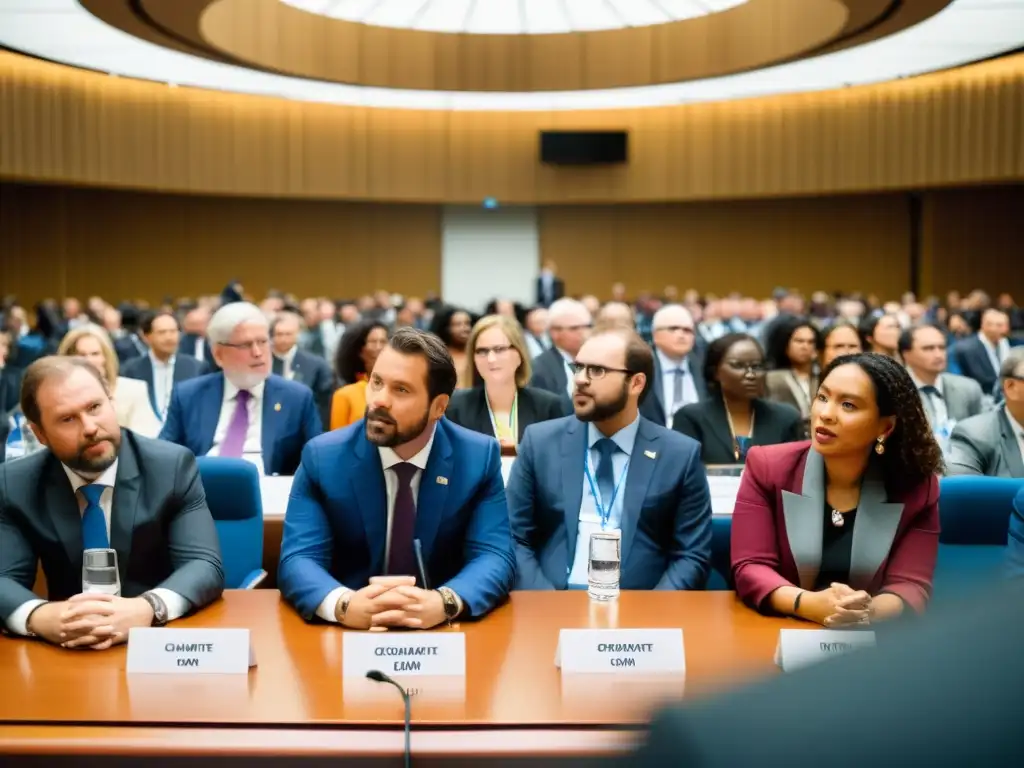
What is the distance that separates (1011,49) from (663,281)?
878cm

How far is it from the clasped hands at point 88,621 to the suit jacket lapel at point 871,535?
189cm

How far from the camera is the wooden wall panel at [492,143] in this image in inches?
704

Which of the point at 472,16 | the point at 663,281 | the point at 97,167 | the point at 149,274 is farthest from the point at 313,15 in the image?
the point at 663,281

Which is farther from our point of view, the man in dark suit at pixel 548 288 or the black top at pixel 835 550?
the man in dark suit at pixel 548 288

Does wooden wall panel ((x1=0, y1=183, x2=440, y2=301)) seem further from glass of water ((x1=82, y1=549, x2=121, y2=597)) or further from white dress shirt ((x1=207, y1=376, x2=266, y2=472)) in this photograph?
glass of water ((x1=82, y1=549, x2=121, y2=597))

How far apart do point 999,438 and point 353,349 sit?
3.62 meters

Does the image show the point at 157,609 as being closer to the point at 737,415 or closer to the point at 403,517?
the point at 403,517

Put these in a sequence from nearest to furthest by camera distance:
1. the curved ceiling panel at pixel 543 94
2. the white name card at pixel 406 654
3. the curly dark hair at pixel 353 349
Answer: the white name card at pixel 406 654 → the curly dark hair at pixel 353 349 → the curved ceiling panel at pixel 543 94

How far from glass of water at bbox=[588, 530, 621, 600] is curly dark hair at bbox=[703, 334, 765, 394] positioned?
8.96ft

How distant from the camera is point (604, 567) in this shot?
9.72ft

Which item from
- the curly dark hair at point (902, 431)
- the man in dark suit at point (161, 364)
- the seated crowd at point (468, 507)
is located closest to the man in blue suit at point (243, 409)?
the seated crowd at point (468, 507)

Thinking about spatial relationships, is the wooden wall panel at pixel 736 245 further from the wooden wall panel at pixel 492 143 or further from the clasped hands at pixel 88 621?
the clasped hands at pixel 88 621

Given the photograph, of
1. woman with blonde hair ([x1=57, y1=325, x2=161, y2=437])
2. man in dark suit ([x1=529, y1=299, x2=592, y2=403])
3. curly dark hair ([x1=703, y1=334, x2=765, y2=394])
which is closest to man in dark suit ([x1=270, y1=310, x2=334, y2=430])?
woman with blonde hair ([x1=57, y1=325, x2=161, y2=437])

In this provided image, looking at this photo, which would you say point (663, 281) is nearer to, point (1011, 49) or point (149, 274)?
point (1011, 49)
